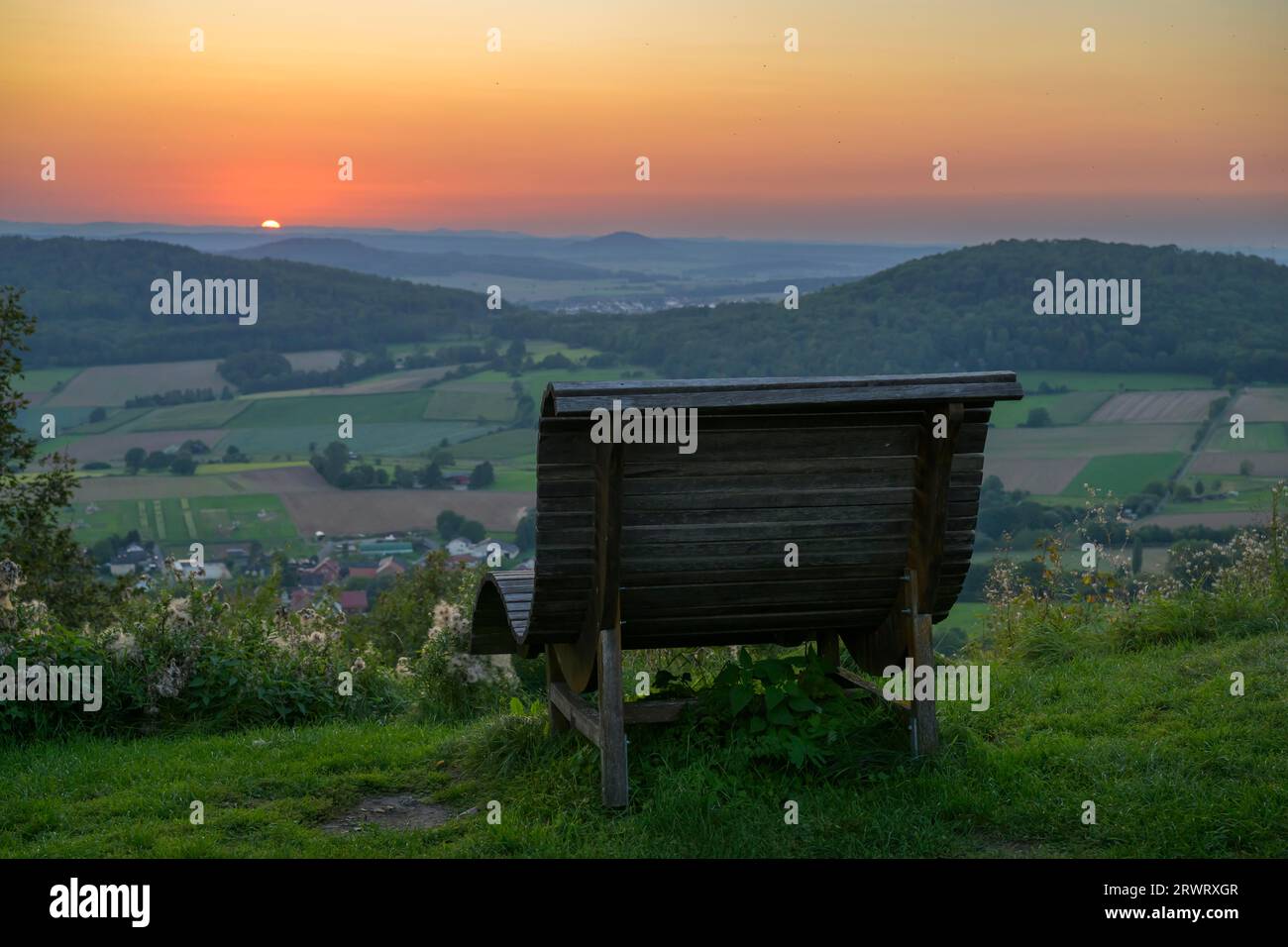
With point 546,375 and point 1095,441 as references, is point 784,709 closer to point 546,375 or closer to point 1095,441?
point 1095,441

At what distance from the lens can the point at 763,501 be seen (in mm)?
4336

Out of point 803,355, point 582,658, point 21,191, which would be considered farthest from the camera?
point 21,191

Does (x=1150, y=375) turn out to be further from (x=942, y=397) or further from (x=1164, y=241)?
(x=942, y=397)

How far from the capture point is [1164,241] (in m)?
32.5

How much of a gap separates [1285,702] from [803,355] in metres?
24.7

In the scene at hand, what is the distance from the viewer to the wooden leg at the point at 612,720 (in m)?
4.39

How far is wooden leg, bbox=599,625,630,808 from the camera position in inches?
173

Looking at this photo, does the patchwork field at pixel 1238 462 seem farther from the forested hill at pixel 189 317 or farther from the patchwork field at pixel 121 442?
the patchwork field at pixel 121 442

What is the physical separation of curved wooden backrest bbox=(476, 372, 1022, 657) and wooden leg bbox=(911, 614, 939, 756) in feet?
0.34

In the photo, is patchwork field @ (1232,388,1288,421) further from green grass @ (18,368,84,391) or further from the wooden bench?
green grass @ (18,368,84,391)

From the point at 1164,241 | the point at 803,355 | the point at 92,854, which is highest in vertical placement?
the point at 1164,241

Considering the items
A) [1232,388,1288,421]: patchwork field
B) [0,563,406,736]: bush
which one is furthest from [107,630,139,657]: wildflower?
[1232,388,1288,421]: patchwork field

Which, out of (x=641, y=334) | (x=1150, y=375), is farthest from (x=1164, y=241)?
(x=641, y=334)

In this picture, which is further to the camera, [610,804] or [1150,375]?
[1150,375]
